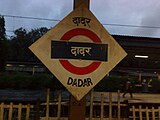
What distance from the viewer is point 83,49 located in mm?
2523

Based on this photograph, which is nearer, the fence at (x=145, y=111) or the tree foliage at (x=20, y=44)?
the fence at (x=145, y=111)

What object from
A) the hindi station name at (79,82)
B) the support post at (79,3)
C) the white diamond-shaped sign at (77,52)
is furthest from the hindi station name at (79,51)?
the support post at (79,3)

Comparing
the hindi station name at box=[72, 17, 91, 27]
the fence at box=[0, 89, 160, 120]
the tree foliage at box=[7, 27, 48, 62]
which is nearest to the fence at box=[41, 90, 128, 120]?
the fence at box=[0, 89, 160, 120]

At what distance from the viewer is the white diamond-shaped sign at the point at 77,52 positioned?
8.22 ft

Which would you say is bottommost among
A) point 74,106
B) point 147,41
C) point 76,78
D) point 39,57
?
point 74,106

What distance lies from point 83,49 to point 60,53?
19cm

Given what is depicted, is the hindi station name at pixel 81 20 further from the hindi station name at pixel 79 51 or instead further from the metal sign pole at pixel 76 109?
the metal sign pole at pixel 76 109

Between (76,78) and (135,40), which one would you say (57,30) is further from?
(135,40)

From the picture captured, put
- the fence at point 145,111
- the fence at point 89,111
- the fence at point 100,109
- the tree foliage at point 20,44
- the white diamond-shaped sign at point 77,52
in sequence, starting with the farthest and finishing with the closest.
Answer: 1. the tree foliage at point 20,44
2. the fence at point 145,111
3. the fence at point 100,109
4. the fence at point 89,111
5. the white diamond-shaped sign at point 77,52

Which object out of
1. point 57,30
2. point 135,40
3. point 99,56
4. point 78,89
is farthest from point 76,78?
point 135,40

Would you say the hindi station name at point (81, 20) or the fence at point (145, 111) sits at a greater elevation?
the hindi station name at point (81, 20)

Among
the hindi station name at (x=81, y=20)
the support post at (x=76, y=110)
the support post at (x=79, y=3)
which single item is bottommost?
the support post at (x=76, y=110)

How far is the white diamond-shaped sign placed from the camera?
2506mm

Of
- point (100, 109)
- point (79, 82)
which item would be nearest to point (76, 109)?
point (79, 82)
